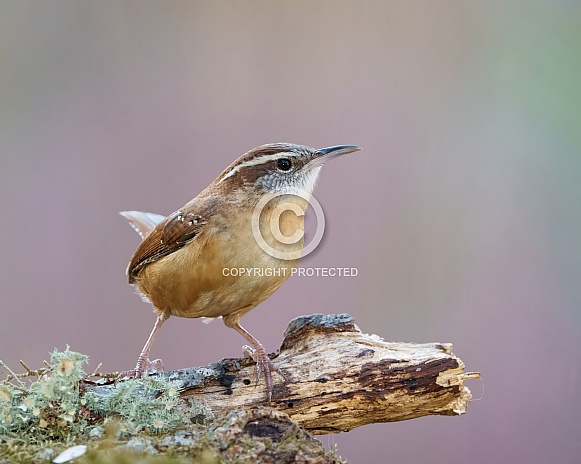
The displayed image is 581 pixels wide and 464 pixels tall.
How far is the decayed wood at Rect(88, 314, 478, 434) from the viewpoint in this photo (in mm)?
2990

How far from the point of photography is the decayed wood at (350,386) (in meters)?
2.99

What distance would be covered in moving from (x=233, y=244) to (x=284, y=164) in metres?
0.62

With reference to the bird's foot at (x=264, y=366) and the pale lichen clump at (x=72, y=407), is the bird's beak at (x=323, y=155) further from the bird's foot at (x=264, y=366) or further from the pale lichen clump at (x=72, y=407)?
the pale lichen clump at (x=72, y=407)

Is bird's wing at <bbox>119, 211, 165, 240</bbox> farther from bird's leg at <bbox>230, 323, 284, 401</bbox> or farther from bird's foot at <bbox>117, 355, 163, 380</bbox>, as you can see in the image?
bird's leg at <bbox>230, 323, 284, 401</bbox>

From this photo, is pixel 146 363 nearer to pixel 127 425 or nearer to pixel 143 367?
pixel 143 367

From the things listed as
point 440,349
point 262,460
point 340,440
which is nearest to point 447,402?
point 440,349

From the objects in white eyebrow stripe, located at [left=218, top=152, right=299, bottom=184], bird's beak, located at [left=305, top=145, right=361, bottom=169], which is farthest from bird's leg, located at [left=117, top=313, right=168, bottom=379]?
bird's beak, located at [left=305, top=145, right=361, bottom=169]

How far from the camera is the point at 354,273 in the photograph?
5594 mm

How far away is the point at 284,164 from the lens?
3.58 m

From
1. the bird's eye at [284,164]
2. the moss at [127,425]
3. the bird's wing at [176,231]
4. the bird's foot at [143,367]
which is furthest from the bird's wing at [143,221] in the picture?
the moss at [127,425]

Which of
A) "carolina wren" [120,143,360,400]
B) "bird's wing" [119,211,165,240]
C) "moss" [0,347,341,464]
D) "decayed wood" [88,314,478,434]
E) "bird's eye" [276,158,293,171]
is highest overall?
"bird's wing" [119,211,165,240]

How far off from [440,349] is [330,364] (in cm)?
56

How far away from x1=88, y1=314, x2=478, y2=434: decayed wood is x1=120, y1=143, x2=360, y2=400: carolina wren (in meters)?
0.12

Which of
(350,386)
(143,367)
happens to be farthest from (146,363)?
(350,386)
